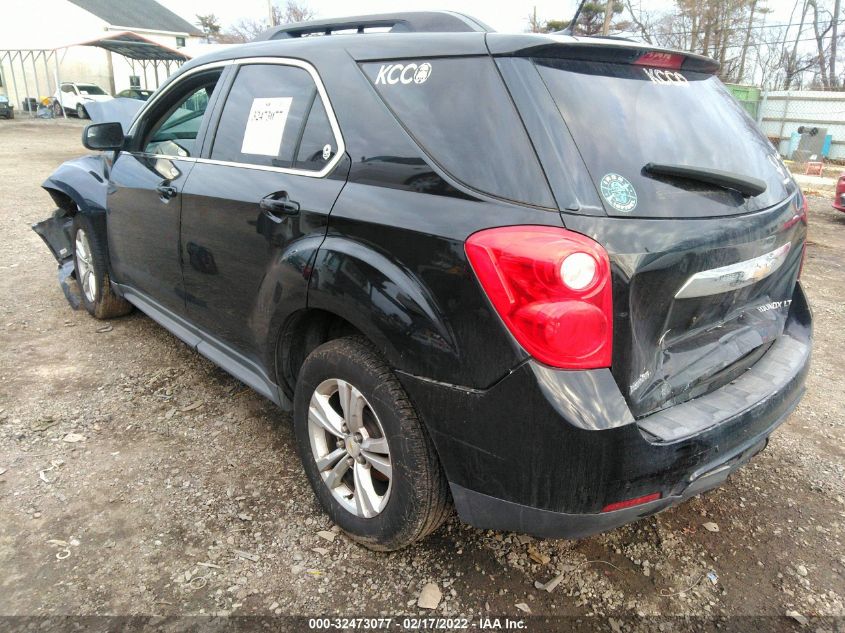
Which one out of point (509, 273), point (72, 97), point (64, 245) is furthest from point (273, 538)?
point (72, 97)

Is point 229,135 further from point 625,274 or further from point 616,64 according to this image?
point 625,274

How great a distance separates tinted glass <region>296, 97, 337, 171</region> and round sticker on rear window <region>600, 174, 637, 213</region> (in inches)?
39.1

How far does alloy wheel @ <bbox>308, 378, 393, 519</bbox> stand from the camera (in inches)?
84.5

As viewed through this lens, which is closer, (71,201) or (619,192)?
(619,192)

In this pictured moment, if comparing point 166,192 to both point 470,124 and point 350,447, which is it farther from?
point 470,124

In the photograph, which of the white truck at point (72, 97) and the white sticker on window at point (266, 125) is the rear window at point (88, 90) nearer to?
the white truck at point (72, 97)

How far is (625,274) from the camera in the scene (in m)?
1.67

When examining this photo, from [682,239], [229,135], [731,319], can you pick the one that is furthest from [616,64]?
[229,135]

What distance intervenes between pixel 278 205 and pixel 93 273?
2609mm

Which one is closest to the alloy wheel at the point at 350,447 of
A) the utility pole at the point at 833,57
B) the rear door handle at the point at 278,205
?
the rear door handle at the point at 278,205

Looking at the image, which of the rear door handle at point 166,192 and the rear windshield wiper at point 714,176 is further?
the rear door handle at point 166,192

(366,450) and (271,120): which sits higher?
(271,120)

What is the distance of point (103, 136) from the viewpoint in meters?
3.58

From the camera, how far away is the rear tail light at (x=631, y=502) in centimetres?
171
